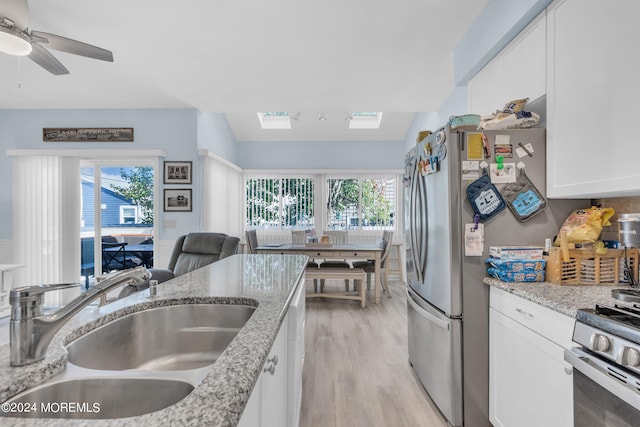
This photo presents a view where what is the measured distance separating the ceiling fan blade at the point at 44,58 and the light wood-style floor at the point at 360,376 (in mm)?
3012

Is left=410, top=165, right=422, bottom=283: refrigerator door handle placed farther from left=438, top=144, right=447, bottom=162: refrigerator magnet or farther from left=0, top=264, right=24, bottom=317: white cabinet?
left=0, top=264, right=24, bottom=317: white cabinet

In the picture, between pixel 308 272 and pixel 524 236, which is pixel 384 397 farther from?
pixel 308 272

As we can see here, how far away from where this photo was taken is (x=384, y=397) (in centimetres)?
208

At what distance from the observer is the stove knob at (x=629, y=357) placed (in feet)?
2.80

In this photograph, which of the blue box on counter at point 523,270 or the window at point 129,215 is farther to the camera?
the window at point 129,215

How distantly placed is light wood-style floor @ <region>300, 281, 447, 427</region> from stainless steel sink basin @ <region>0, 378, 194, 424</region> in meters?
1.47

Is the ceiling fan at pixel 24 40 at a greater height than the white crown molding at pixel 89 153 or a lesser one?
greater

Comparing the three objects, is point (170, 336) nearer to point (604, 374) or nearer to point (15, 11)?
point (604, 374)

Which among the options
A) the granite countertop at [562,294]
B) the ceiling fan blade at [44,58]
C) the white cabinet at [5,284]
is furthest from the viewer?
the white cabinet at [5,284]

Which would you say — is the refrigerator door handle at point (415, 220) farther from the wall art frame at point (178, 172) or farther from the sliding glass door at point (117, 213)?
the sliding glass door at point (117, 213)

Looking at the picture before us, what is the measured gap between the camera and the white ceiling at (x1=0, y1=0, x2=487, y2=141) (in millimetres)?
2529

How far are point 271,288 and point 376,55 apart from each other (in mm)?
2663

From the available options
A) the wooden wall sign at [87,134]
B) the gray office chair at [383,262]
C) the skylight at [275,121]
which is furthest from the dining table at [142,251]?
the gray office chair at [383,262]

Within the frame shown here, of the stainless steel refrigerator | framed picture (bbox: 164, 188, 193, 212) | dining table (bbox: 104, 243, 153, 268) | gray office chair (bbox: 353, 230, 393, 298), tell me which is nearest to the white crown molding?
framed picture (bbox: 164, 188, 193, 212)
